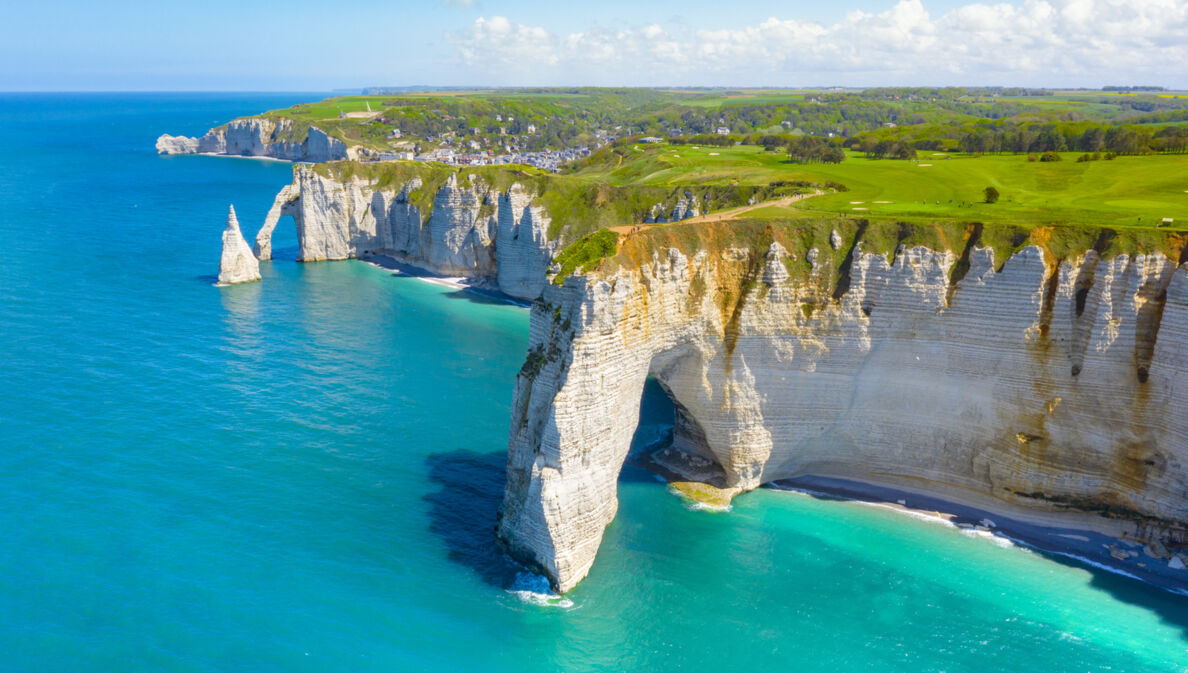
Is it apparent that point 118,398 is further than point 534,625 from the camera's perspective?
Yes

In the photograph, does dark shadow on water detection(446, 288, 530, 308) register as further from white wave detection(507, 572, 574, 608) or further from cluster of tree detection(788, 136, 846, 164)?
white wave detection(507, 572, 574, 608)

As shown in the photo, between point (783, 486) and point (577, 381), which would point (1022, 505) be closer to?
point (783, 486)

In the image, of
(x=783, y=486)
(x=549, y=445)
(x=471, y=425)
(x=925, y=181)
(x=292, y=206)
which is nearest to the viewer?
(x=549, y=445)

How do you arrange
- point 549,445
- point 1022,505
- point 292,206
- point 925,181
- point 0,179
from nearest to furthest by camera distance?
1. point 549,445
2. point 1022,505
3. point 925,181
4. point 292,206
5. point 0,179

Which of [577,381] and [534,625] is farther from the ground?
[577,381]

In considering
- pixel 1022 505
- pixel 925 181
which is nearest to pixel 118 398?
pixel 1022 505

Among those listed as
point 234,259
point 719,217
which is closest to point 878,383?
point 719,217
